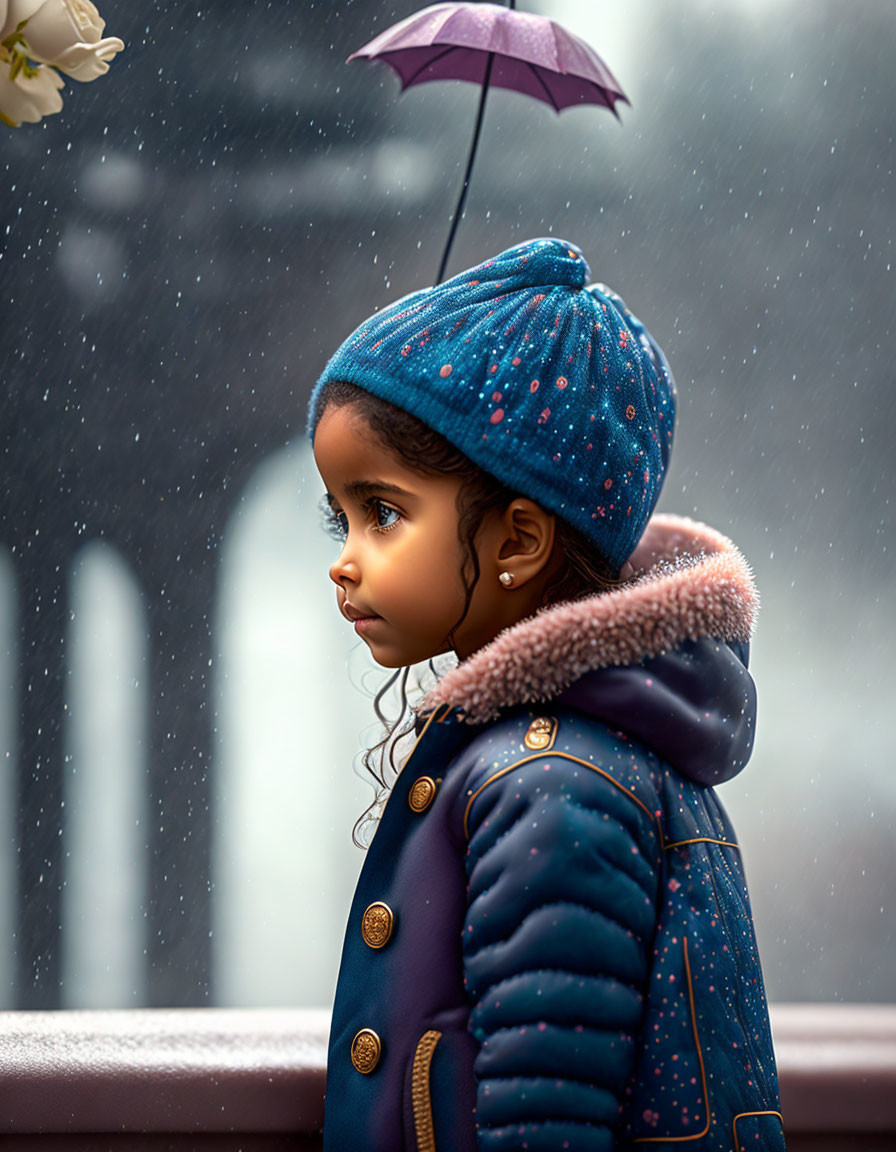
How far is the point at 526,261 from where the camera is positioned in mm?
677

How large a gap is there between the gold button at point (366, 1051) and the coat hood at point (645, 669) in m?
0.18

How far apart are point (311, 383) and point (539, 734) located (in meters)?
1.47

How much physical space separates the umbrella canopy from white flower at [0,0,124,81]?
0.32 m

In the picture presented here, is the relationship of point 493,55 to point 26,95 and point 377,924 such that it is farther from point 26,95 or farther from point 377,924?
point 377,924

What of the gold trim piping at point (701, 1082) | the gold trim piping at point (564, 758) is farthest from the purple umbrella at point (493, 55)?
the gold trim piping at point (701, 1082)

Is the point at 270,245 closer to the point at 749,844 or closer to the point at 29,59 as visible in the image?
the point at 749,844

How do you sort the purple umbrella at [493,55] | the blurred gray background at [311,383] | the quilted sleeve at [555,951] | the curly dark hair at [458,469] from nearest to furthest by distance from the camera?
the quilted sleeve at [555,951] < the curly dark hair at [458,469] < the purple umbrella at [493,55] < the blurred gray background at [311,383]

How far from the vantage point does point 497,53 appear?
86 cm

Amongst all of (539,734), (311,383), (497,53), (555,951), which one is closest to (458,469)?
(539,734)

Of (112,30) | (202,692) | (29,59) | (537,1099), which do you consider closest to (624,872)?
(537,1099)

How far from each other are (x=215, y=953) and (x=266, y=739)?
455 mm

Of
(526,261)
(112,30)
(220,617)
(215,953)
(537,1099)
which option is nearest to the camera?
(537,1099)

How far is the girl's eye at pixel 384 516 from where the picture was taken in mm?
670

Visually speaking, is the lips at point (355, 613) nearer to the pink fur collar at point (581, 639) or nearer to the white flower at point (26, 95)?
the pink fur collar at point (581, 639)
